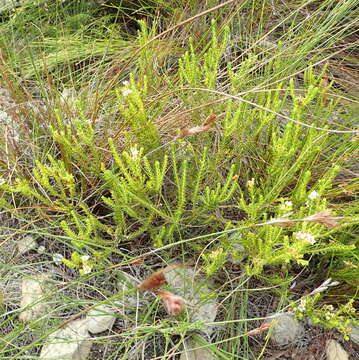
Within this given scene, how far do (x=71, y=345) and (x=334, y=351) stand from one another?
1026 mm

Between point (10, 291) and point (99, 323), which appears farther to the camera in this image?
point (10, 291)

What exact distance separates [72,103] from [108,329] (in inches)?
40.2

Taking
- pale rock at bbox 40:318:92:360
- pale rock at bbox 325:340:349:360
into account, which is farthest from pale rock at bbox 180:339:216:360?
pale rock at bbox 325:340:349:360

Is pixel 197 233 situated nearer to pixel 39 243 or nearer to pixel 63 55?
pixel 39 243

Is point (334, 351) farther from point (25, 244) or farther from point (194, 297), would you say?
point (25, 244)

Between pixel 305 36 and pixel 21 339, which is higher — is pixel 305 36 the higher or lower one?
the higher one

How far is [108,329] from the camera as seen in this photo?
1.62m

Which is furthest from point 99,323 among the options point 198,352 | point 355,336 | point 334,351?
point 355,336

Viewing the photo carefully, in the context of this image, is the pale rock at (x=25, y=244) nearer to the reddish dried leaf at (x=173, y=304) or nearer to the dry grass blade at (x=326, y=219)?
the reddish dried leaf at (x=173, y=304)

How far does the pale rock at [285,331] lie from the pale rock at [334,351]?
12 centimetres

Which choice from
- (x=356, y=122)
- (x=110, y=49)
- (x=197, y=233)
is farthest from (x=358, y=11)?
(x=197, y=233)

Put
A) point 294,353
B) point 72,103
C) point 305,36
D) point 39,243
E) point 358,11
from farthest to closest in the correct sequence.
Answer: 1. point 358,11
2. point 305,36
3. point 72,103
4. point 39,243
5. point 294,353

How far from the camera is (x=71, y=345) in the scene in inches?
61.4

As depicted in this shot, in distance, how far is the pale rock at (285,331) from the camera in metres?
1.69
